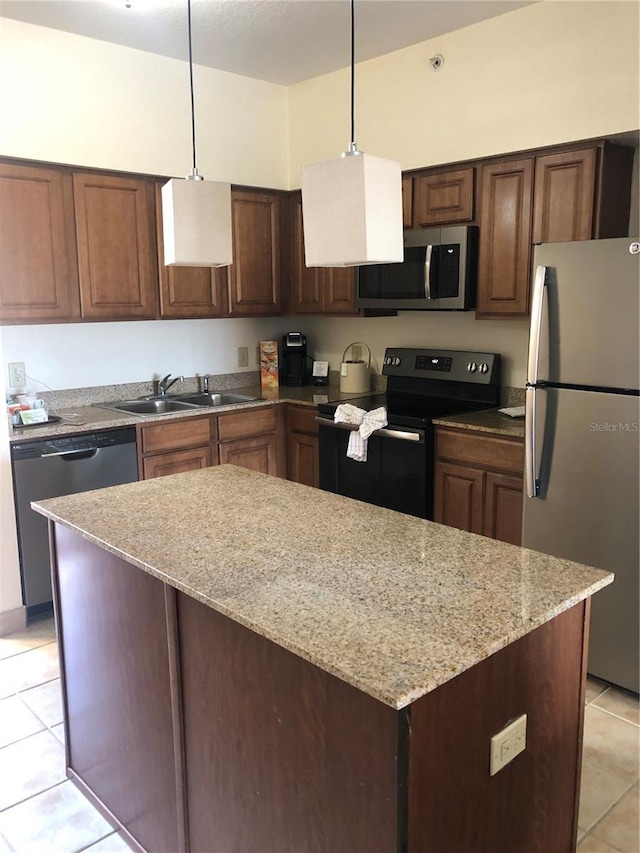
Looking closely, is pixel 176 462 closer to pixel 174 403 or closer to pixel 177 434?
pixel 177 434

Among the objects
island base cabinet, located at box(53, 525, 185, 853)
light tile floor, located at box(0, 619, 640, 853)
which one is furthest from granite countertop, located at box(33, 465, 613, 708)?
light tile floor, located at box(0, 619, 640, 853)

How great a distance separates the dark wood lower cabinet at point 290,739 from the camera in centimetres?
122

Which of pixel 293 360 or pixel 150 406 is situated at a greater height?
pixel 293 360

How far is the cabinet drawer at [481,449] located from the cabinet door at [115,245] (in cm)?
170

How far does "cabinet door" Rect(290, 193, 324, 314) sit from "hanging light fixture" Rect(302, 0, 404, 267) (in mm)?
2504

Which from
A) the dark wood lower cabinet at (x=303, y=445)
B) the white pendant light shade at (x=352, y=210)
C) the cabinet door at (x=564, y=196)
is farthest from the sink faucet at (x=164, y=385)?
the white pendant light shade at (x=352, y=210)

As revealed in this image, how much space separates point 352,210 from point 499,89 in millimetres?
2105

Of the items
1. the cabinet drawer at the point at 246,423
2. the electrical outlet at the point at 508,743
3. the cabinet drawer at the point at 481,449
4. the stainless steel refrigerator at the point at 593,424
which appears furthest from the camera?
the cabinet drawer at the point at 246,423

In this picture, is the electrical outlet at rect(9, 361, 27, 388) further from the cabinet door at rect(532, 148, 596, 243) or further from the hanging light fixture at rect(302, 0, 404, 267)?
the cabinet door at rect(532, 148, 596, 243)

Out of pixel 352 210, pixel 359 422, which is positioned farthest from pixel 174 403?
pixel 352 210

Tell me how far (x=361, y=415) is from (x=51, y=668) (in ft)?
6.07

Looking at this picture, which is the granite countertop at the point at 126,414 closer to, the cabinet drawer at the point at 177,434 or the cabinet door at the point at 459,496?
the cabinet drawer at the point at 177,434

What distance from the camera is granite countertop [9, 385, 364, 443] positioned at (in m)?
3.19

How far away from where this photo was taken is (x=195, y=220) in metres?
1.92
